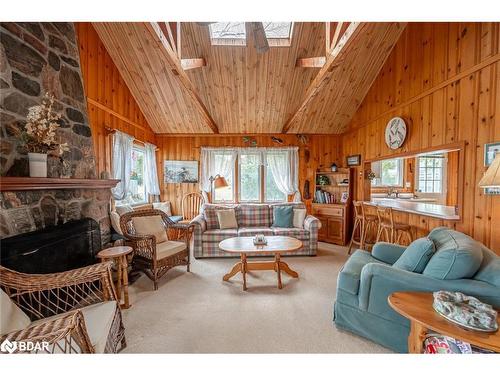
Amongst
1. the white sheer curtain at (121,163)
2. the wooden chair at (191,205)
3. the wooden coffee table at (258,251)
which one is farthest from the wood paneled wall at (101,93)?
the wooden coffee table at (258,251)

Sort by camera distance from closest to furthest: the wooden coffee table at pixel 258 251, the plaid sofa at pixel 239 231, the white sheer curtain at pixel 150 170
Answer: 1. the wooden coffee table at pixel 258 251
2. the plaid sofa at pixel 239 231
3. the white sheer curtain at pixel 150 170

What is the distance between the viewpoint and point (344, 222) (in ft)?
14.5

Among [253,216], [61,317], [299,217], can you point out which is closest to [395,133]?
[299,217]

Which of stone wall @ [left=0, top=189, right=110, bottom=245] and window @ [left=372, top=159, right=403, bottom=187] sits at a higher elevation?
window @ [left=372, top=159, right=403, bottom=187]

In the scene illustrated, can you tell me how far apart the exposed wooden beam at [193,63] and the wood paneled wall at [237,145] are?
188 cm

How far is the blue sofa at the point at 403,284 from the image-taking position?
4.70 ft

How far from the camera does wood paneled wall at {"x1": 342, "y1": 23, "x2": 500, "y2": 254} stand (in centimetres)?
214

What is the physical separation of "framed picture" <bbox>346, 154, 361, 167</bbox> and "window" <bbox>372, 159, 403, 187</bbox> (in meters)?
1.38

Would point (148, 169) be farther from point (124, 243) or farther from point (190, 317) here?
point (190, 317)

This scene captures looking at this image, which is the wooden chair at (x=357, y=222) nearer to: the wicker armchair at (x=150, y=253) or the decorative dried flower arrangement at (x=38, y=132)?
the wicker armchair at (x=150, y=253)

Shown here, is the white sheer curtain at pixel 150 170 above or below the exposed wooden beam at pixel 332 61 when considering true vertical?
below

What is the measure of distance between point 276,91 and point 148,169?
3298 millimetres

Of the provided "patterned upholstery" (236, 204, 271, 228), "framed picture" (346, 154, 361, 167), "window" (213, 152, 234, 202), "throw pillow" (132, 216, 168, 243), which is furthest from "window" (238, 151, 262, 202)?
"throw pillow" (132, 216, 168, 243)

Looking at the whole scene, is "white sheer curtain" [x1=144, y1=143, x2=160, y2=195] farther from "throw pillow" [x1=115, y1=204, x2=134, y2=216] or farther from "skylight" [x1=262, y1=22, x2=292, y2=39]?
"skylight" [x1=262, y1=22, x2=292, y2=39]
